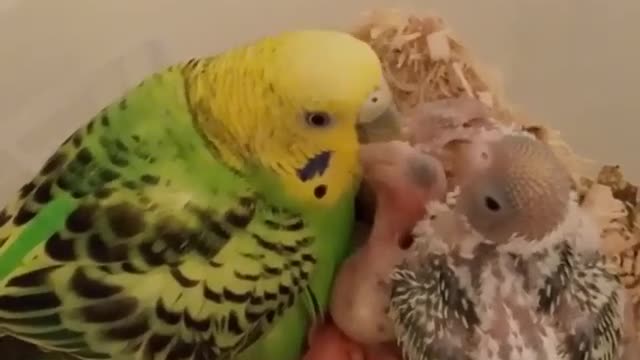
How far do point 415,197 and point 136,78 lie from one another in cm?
35

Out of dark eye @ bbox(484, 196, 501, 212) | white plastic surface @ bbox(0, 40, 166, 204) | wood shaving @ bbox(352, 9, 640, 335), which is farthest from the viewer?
white plastic surface @ bbox(0, 40, 166, 204)

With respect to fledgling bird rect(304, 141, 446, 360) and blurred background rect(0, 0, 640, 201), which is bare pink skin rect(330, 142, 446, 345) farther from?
blurred background rect(0, 0, 640, 201)

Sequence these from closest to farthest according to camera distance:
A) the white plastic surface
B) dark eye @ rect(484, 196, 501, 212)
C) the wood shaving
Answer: dark eye @ rect(484, 196, 501, 212)
the wood shaving
the white plastic surface

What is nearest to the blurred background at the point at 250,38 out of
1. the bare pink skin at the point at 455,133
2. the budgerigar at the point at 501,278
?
the bare pink skin at the point at 455,133

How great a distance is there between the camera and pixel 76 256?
75cm

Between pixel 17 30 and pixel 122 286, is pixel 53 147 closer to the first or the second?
pixel 17 30

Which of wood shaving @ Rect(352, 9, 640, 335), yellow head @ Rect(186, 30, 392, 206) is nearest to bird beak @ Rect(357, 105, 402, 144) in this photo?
yellow head @ Rect(186, 30, 392, 206)

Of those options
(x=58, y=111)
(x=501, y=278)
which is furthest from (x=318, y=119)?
(x=58, y=111)

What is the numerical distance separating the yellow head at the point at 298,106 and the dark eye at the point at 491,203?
9 cm

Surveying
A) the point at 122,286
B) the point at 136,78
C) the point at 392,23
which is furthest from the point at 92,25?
the point at 122,286

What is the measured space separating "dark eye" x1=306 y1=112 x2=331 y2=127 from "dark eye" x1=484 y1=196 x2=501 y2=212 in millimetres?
98

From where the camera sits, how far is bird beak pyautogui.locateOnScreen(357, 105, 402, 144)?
2.57ft

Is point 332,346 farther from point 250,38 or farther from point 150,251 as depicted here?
point 250,38

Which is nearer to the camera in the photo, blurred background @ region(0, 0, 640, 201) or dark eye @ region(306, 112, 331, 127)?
dark eye @ region(306, 112, 331, 127)
